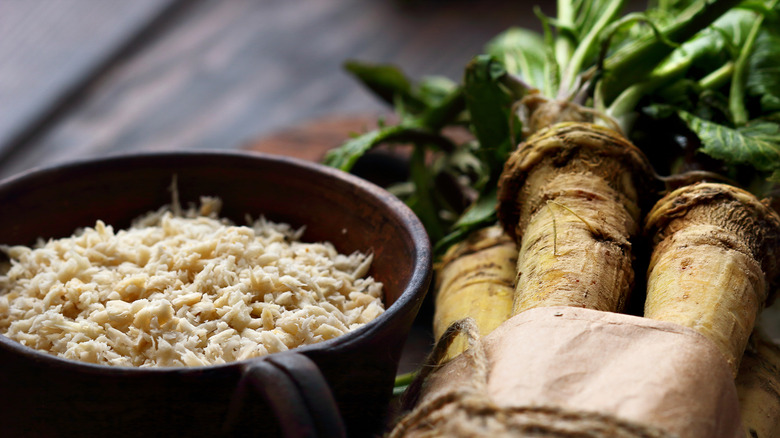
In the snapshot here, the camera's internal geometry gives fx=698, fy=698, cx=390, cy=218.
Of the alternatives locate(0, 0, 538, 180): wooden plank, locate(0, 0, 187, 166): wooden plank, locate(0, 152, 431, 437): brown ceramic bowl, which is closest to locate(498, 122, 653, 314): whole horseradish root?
locate(0, 152, 431, 437): brown ceramic bowl

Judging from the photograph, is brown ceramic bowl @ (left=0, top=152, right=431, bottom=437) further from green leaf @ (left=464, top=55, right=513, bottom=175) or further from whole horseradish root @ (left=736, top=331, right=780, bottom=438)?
whole horseradish root @ (left=736, top=331, right=780, bottom=438)

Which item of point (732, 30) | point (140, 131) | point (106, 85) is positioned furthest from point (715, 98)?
point (106, 85)

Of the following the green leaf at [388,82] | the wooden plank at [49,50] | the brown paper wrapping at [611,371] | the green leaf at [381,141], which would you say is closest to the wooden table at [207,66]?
the wooden plank at [49,50]

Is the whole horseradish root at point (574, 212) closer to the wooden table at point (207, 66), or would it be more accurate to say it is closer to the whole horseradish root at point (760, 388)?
the whole horseradish root at point (760, 388)

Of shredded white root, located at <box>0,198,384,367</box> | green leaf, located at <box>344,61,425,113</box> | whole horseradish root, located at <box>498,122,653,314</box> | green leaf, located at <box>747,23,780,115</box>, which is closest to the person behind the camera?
shredded white root, located at <box>0,198,384,367</box>

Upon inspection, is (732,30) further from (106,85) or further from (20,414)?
(106,85)

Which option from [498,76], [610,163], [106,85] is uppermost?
[106,85]

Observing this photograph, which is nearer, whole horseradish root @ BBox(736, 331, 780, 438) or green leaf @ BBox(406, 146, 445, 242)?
whole horseradish root @ BBox(736, 331, 780, 438)

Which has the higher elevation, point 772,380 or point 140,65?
point 140,65
